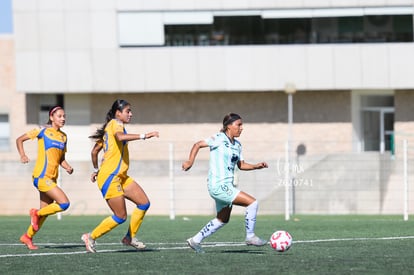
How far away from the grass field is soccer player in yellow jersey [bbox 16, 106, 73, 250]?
0.45 metres

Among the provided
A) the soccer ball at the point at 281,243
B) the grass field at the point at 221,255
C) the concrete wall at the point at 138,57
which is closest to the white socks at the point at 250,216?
the grass field at the point at 221,255

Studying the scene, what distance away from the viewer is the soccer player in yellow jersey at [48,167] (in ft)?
47.2

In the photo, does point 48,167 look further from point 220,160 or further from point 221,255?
point 221,255

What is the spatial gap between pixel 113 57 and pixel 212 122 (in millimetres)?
4472

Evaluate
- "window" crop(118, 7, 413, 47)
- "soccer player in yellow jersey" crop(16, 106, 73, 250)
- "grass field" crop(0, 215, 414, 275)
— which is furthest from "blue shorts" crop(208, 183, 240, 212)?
"window" crop(118, 7, 413, 47)

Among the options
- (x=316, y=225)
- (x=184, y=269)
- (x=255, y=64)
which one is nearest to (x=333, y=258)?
(x=184, y=269)

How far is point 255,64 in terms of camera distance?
131ft

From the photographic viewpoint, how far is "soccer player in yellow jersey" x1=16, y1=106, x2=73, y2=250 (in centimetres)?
1438

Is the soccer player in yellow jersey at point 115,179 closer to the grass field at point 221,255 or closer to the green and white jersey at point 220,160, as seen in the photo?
the grass field at point 221,255

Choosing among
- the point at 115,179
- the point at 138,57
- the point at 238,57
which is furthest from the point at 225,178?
the point at 138,57

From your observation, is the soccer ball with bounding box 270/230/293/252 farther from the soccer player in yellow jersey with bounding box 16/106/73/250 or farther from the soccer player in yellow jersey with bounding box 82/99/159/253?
the soccer player in yellow jersey with bounding box 16/106/73/250

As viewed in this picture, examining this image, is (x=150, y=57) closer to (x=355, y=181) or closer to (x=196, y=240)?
(x=355, y=181)

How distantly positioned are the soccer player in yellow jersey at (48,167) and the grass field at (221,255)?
1.48 feet

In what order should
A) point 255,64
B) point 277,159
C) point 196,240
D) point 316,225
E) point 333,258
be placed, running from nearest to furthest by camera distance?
point 333,258 < point 196,240 < point 316,225 < point 277,159 < point 255,64
